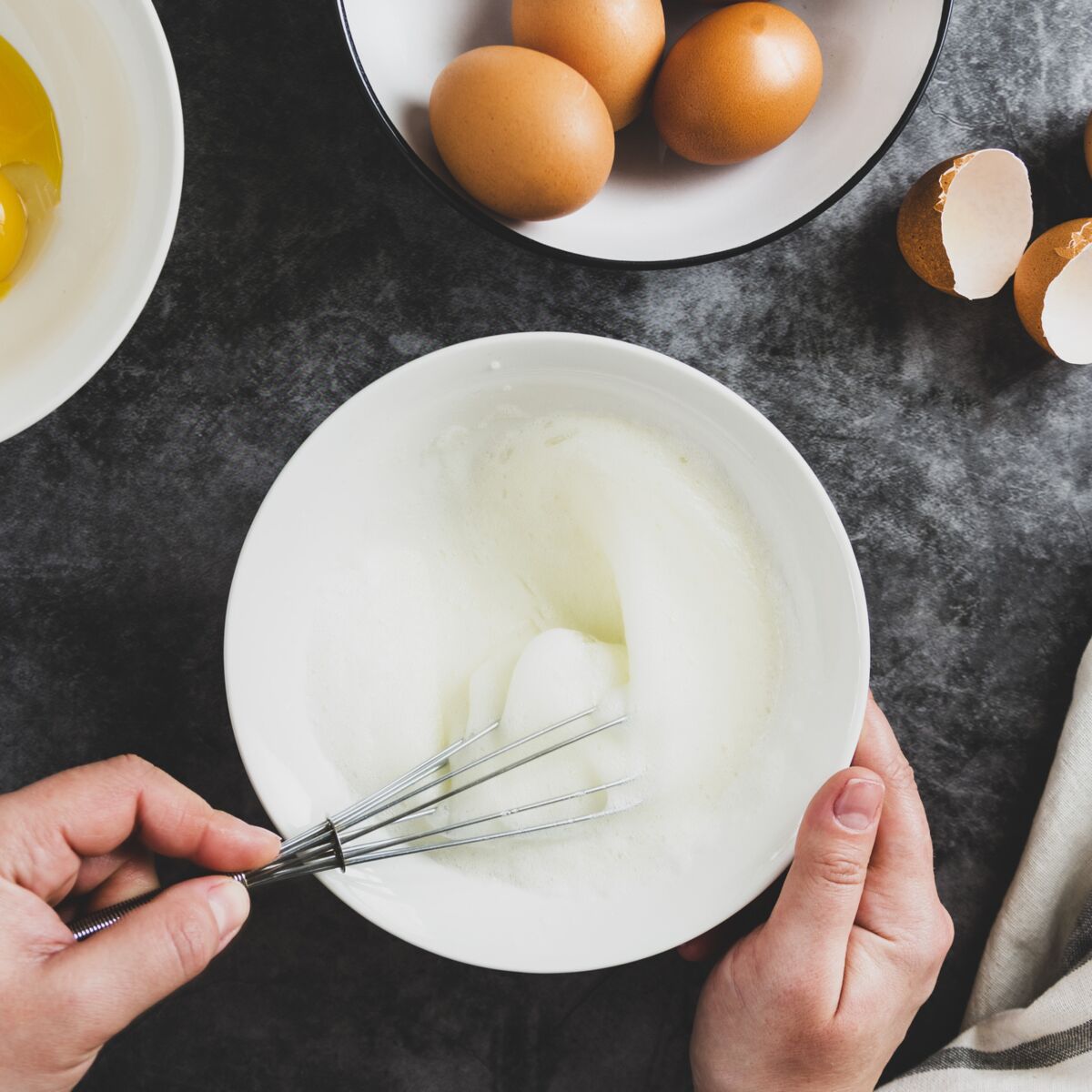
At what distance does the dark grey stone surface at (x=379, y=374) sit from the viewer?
852 millimetres

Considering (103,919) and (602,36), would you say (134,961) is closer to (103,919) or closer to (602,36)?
(103,919)

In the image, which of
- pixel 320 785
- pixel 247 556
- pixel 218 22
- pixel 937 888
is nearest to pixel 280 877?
pixel 320 785

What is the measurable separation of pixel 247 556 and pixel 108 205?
28cm

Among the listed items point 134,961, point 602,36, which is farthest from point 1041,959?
point 602,36

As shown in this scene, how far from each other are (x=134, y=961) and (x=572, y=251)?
588mm

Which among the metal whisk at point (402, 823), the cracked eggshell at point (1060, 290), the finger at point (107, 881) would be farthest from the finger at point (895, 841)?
the finger at point (107, 881)

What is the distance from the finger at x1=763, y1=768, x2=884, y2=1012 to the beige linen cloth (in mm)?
205

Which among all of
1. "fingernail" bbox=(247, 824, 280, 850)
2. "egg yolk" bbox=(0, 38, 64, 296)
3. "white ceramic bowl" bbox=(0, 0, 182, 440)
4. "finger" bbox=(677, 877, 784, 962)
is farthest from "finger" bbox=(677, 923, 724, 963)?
"egg yolk" bbox=(0, 38, 64, 296)

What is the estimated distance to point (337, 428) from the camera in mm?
717

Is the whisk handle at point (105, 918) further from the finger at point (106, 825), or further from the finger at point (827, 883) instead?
the finger at point (827, 883)

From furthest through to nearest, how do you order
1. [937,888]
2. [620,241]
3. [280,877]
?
[937,888], [620,241], [280,877]

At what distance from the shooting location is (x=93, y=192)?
72cm

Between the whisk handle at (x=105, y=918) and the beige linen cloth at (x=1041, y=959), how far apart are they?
2.16 feet

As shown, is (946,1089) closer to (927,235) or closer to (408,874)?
(408,874)
